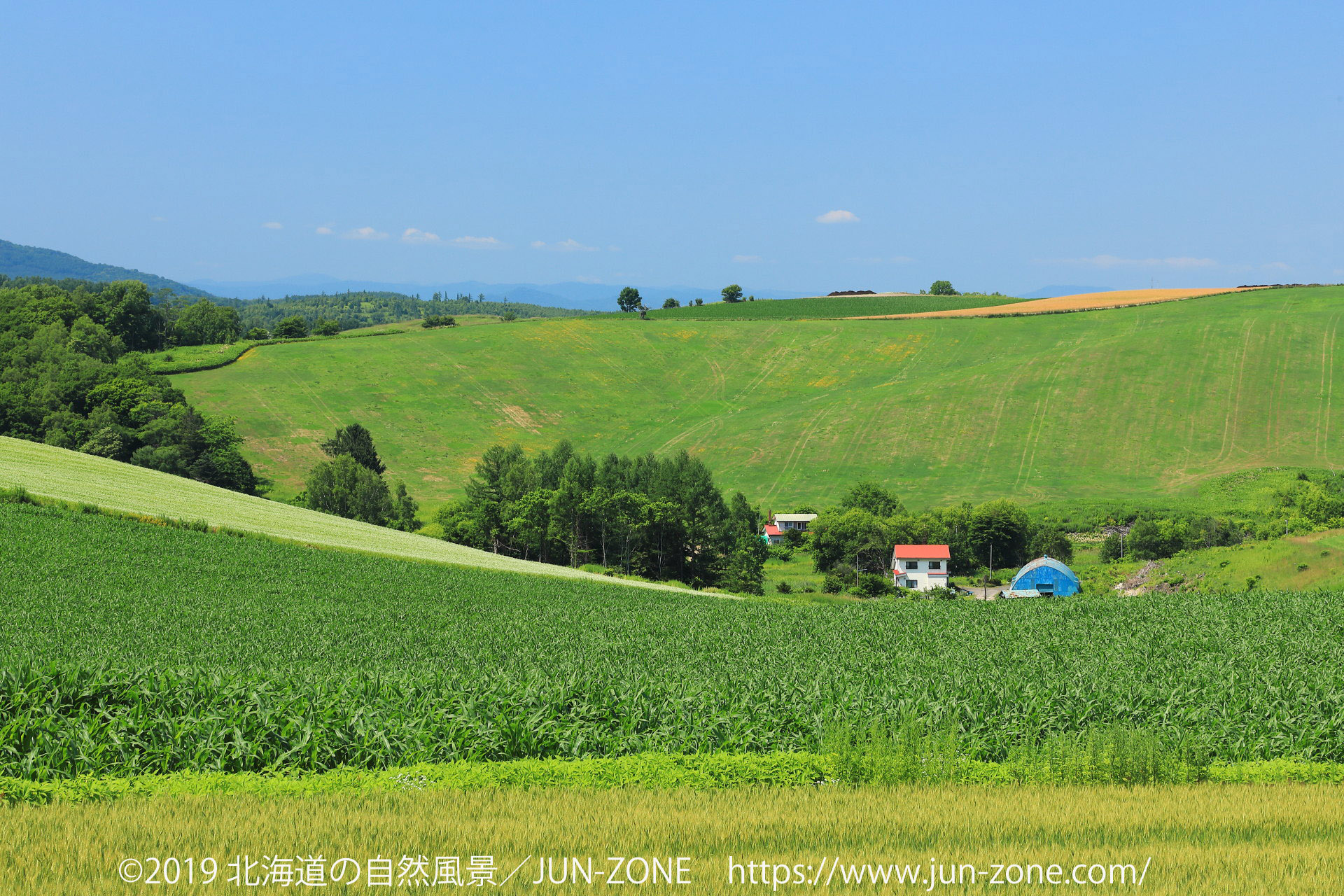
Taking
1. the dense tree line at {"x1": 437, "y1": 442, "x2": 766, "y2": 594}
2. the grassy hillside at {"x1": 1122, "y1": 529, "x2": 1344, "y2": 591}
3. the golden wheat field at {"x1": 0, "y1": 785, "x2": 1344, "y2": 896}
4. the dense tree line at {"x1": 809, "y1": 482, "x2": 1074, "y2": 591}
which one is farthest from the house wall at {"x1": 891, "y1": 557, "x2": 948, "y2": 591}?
the golden wheat field at {"x1": 0, "y1": 785, "x2": 1344, "y2": 896}

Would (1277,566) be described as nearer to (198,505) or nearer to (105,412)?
(198,505)

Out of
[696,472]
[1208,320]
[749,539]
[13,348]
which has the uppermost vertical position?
[1208,320]

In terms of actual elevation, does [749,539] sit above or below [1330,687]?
below

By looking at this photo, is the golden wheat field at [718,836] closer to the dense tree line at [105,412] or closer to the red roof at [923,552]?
the red roof at [923,552]

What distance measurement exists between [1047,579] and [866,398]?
179 feet

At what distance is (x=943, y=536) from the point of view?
3258 inches

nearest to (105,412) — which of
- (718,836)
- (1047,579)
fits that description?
(1047,579)

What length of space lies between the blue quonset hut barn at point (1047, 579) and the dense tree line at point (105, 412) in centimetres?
7411

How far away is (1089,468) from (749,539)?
3961 centimetres

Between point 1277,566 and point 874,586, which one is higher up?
point 1277,566

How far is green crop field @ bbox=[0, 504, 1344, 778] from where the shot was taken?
1312 centimetres

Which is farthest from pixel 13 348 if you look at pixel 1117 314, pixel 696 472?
pixel 1117 314

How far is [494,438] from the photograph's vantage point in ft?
370

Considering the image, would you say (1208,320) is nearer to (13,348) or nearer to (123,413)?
(123,413)
